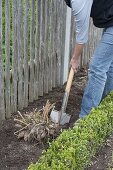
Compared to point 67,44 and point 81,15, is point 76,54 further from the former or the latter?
point 67,44

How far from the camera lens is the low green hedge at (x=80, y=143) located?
346 cm

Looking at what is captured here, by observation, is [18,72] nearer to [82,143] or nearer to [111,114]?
[111,114]

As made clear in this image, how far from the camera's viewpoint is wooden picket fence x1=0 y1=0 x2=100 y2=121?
189 inches

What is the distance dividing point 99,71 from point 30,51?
0.92m

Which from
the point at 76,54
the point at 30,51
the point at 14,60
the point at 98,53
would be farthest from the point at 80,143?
the point at 30,51

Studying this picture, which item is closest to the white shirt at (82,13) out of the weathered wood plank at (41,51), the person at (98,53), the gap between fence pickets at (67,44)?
the person at (98,53)

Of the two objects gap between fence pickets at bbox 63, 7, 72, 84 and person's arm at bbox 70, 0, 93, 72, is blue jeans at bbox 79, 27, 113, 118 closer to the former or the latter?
person's arm at bbox 70, 0, 93, 72

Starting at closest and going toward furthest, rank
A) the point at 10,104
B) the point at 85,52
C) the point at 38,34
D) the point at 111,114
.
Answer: the point at 111,114 < the point at 10,104 < the point at 38,34 < the point at 85,52

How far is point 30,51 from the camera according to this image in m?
5.27

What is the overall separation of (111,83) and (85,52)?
2099mm

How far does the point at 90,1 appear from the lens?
430 cm

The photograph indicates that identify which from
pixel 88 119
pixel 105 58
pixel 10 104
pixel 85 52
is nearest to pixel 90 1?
pixel 105 58

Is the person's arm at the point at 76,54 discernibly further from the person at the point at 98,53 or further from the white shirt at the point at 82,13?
the white shirt at the point at 82,13

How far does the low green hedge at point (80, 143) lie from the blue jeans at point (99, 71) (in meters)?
0.20
